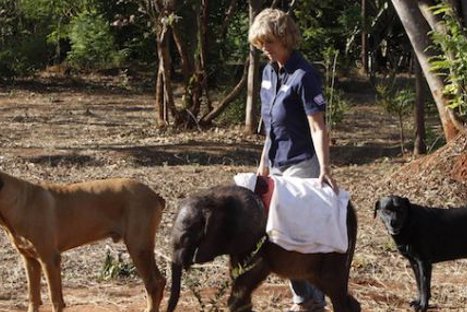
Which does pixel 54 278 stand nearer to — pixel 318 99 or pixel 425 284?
pixel 318 99

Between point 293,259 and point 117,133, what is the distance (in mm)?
12017

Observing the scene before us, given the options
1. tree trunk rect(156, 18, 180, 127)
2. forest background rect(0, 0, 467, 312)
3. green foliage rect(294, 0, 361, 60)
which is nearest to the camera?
forest background rect(0, 0, 467, 312)

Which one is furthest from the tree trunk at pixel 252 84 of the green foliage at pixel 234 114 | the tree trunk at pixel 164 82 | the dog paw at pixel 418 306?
the dog paw at pixel 418 306

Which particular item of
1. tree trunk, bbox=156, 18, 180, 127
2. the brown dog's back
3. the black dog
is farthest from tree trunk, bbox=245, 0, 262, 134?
the brown dog's back

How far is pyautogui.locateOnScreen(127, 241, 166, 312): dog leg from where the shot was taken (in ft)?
22.3

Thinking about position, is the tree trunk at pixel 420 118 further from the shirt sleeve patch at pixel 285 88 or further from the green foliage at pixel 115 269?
the shirt sleeve patch at pixel 285 88

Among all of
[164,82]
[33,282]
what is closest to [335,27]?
[164,82]

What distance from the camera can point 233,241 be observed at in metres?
5.01

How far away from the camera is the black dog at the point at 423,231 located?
25.1 ft

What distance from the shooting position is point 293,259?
5.39m

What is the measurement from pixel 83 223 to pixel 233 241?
6.85ft

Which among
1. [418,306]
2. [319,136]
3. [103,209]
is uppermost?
[319,136]

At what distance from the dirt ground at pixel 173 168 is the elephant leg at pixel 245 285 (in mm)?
149

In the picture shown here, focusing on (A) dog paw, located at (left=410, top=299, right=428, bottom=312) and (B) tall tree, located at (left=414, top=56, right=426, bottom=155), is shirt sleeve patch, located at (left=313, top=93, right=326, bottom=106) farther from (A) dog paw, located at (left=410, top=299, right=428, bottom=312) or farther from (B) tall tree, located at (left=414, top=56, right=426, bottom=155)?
(B) tall tree, located at (left=414, top=56, right=426, bottom=155)
